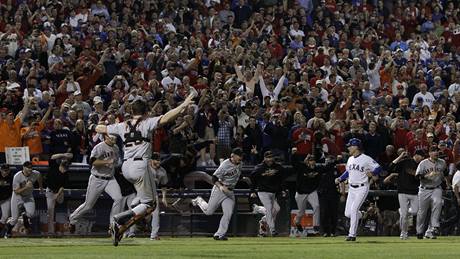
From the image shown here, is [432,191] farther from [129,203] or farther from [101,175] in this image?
[101,175]

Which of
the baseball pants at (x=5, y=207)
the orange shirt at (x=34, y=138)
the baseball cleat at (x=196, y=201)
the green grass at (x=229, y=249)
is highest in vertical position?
the orange shirt at (x=34, y=138)

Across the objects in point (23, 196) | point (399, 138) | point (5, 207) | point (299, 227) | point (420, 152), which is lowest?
point (299, 227)

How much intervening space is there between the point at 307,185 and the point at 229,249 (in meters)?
7.71

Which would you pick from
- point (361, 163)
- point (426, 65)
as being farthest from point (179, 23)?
point (361, 163)

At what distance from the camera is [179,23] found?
34.8 metres

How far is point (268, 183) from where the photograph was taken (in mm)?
28141

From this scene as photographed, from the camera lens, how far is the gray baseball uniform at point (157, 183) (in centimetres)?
2544

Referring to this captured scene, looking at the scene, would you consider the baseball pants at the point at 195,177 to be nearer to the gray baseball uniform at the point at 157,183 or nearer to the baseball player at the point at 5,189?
the gray baseball uniform at the point at 157,183

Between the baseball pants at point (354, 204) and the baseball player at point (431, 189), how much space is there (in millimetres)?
2340

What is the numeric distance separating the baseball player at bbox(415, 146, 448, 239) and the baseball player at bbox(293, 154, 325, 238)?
249 centimetres

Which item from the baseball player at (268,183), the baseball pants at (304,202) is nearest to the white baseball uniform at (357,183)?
the baseball player at (268,183)

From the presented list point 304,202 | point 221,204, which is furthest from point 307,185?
point 221,204

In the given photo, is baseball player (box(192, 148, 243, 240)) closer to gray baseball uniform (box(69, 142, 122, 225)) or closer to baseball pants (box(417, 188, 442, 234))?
gray baseball uniform (box(69, 142, 122, 225))

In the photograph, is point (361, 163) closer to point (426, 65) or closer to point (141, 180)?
point (141, 180)
